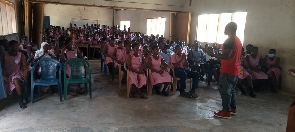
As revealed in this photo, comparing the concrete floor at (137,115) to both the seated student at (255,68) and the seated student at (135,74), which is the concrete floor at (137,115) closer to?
the seated student at (135,74)

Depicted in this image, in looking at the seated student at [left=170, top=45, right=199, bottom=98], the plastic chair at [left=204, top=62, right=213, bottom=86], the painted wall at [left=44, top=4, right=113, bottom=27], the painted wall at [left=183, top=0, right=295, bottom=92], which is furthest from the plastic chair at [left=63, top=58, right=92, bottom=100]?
the painted wall at [left=44, top=4, right=113, bottom=27]

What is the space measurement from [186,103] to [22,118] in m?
2.84

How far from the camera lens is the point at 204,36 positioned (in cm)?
946

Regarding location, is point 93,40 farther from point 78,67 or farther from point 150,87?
point 150,87

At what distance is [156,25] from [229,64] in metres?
9.73

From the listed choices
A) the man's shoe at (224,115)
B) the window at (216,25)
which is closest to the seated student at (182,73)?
the man's shoe at (224,115)

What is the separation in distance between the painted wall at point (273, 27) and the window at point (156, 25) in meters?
4.91

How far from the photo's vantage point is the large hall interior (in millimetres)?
3570

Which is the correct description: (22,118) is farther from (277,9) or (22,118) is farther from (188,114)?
(277,9)

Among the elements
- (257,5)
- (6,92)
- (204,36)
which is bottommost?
(6,92)

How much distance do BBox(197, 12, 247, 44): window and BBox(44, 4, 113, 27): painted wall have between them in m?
11.2

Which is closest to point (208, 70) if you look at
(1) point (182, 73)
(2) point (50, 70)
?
(1) point (182, 73)

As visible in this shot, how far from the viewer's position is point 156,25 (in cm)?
1305

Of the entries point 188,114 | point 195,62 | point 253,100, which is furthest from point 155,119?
point 195,62
